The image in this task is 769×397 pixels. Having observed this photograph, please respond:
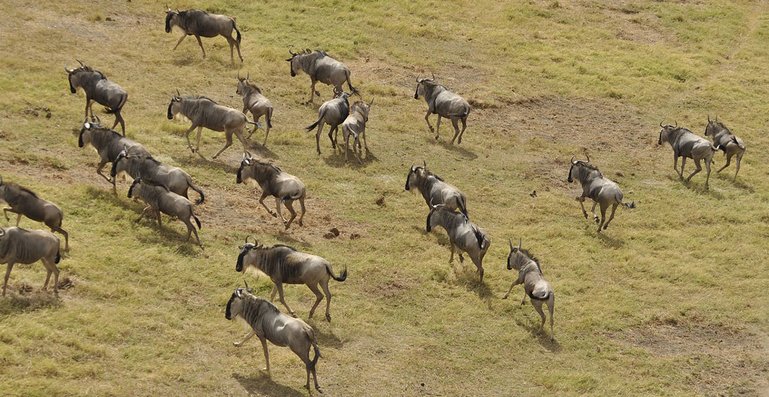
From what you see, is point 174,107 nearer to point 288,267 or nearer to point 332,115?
point 332,115

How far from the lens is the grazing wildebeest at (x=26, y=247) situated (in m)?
17.1

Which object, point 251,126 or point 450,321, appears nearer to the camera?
point 450,321

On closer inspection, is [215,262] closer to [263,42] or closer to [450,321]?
[450,321]

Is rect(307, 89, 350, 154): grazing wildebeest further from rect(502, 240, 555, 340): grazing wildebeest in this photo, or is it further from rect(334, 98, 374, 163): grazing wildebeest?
rect(502, 240, 555, 340): grazing wildebeest

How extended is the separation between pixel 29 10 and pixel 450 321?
20023 millimetres

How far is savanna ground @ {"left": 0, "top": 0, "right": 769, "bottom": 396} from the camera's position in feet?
57.5

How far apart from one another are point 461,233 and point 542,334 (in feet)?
9.08

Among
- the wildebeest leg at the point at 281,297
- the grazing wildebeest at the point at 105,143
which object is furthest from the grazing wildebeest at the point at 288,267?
the grazing wildebeest at the point at 105,143

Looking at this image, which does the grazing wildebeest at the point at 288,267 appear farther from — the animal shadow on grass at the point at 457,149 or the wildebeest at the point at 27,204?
the animal shadow on grass at the point at 457,149

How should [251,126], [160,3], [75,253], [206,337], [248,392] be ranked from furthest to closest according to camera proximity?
[160,3] < [251,126] < [75,253] < [206,337] < [248,392]

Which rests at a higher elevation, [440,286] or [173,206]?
[173,206]

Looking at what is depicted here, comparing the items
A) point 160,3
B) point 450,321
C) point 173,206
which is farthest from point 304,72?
point 450,321

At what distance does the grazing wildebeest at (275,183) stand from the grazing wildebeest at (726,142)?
1259cm

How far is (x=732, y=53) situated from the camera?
3853 centimetres
